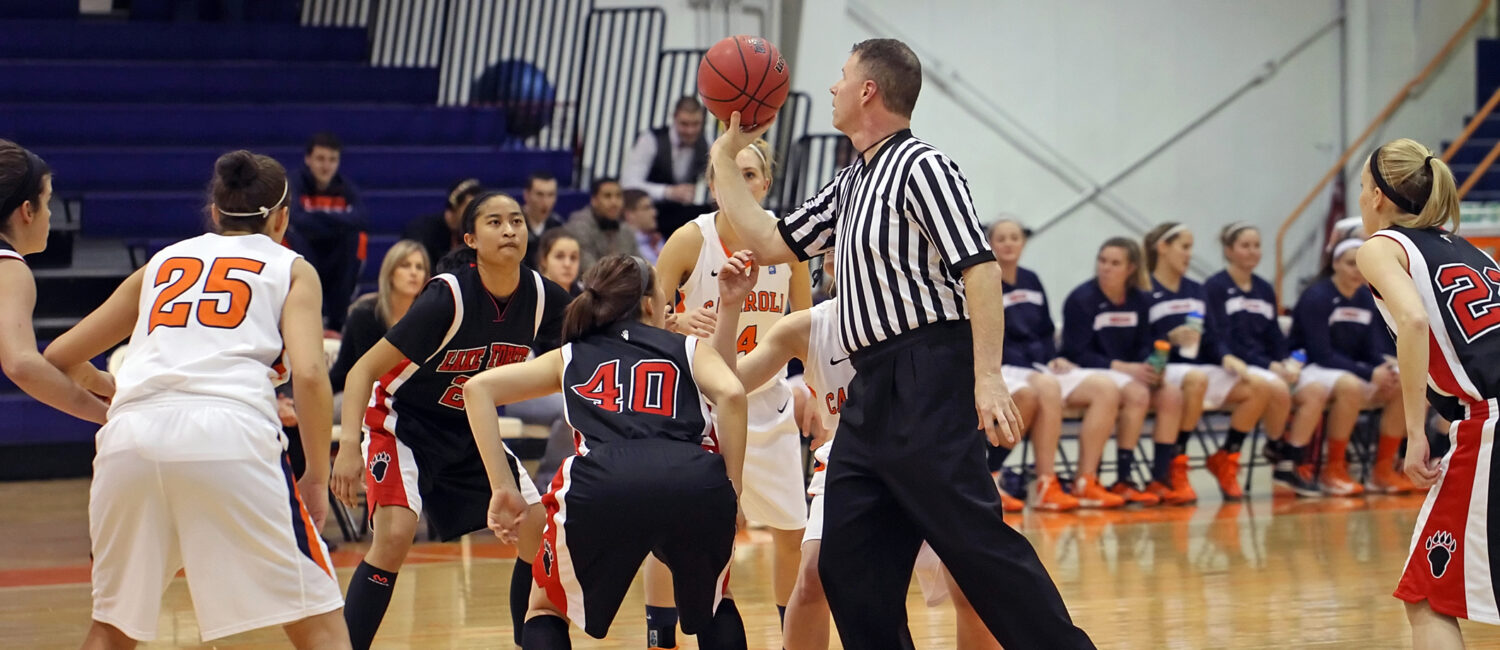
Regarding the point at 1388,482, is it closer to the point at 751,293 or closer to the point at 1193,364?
the point at 1193,364

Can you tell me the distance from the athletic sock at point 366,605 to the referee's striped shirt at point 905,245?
168 cm

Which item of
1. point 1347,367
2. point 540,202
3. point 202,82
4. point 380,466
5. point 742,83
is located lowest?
point 380,466

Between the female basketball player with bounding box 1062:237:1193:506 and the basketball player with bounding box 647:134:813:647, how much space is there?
3.97m

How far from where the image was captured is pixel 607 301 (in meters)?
3.67

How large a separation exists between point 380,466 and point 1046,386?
4521 mm

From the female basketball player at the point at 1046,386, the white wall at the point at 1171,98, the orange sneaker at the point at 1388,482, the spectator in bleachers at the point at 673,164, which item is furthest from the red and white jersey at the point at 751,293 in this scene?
the white wall at the point at 1171,98

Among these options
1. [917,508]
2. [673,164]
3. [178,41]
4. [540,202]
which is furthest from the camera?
[178,41]

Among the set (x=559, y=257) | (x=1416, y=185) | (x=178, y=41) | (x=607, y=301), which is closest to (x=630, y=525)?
(x=607, y=301)

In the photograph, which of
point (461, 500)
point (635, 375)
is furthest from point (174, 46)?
point (635, 375)

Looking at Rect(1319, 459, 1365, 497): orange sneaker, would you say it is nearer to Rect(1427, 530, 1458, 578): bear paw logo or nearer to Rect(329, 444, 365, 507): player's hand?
Rect(1427, 530, 1458, 578): bear paw logo

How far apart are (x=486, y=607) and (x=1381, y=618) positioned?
121 inches

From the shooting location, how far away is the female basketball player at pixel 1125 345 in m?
8.30

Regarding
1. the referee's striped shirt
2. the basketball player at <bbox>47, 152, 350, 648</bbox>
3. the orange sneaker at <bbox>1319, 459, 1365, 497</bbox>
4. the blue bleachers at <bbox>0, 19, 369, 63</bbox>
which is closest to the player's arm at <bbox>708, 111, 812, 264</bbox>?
the referee's striped shirt

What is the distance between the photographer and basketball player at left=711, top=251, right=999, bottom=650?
373 cm
